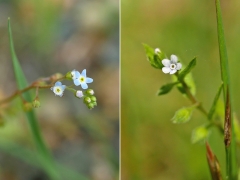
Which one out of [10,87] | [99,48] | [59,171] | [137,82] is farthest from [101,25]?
[59,171]

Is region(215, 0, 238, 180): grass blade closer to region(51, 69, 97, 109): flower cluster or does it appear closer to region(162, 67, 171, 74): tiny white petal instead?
region(162, 67, 171, 74): tiny white petal

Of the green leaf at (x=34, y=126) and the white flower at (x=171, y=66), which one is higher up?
the white flower at (x=171, y=66)

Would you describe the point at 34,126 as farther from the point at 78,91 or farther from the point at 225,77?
the point at 225,77

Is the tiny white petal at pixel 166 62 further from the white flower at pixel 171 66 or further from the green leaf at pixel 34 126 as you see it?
the green leaf at pixel 34 126

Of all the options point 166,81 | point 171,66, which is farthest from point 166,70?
point 166,81

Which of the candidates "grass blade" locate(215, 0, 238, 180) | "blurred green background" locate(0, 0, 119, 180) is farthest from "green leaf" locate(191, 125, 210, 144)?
"blurred green background" locate(0, 0, 119, 180)

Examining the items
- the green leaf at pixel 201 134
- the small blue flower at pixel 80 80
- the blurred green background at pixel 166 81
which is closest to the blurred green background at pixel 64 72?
the blurred green background at pixel 166 81
